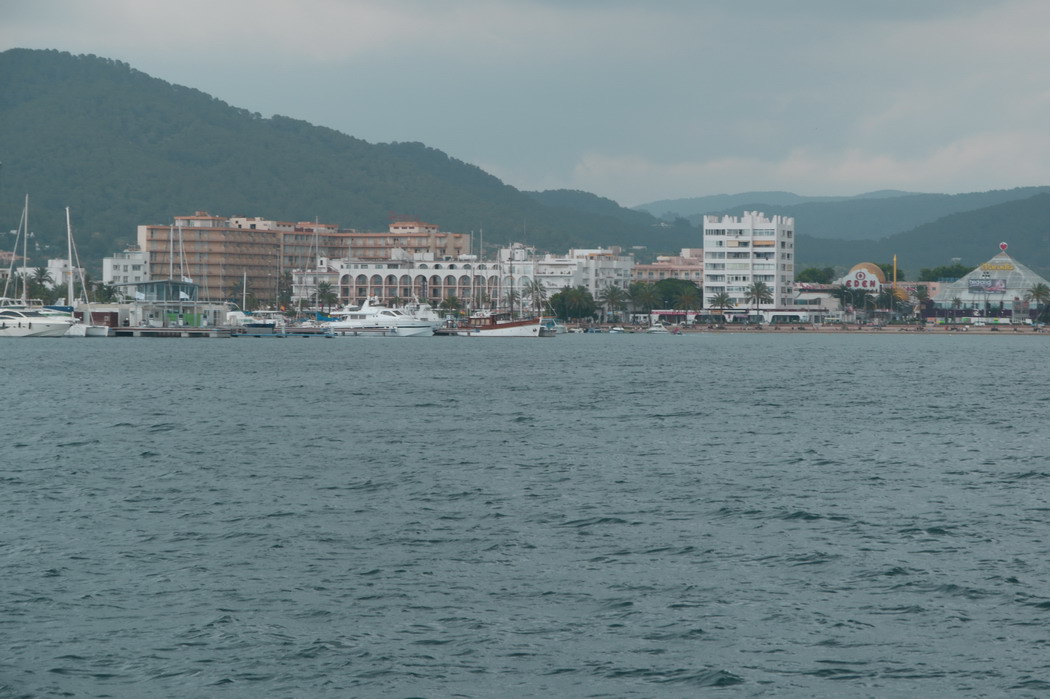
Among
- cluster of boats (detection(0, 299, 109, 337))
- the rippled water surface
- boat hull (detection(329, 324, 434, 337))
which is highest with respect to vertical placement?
cluster of boats (detection(0, 299, 109, 337))

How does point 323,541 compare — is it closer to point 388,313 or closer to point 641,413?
point 641,413

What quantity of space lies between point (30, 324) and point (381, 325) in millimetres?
44937

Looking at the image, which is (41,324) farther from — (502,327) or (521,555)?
(521,555)

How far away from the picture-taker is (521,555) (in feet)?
76.8

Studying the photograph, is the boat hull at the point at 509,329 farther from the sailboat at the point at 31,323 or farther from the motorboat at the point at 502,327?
the sailboat at the point at 31,323

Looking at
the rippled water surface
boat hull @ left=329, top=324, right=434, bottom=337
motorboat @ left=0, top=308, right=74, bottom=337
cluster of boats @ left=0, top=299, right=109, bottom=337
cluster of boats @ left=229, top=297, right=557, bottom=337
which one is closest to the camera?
the rippled water surface

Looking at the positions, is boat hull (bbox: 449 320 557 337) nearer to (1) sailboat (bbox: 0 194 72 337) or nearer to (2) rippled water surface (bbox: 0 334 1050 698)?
(1) sailboat (bbox: 0 194 72 337)

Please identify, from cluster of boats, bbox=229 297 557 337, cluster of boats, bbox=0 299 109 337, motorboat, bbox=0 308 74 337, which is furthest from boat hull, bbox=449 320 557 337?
motorboat, bbox=0 308 74 337

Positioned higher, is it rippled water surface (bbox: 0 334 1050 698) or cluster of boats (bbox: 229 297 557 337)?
cluster of boats (bbox: 229 297 557 337)

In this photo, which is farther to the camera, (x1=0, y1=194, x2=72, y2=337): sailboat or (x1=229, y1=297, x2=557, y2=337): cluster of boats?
(x1=229, y1=297, x2=557, y2=337): cluster of boats

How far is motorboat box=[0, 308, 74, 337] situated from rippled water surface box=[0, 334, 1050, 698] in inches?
3538

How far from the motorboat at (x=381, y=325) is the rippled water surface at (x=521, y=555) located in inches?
4463

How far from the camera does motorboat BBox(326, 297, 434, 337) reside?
166 m

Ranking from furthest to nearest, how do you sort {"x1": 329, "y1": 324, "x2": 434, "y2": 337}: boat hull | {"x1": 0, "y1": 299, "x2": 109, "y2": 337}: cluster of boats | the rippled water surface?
{"x1": 329, "y1": 324, "x2": 434, "y2": 337}: boat hull
{"x1": 0, "y1": 299, "x2": 109, "y2": 337}: cluster of boats
the rippled water surface
